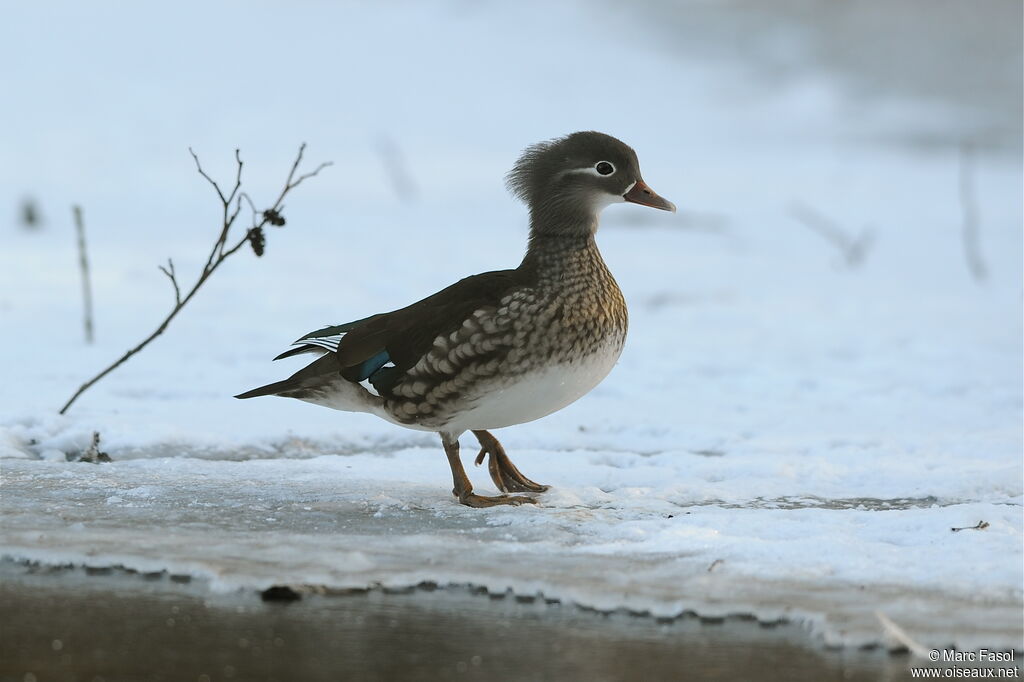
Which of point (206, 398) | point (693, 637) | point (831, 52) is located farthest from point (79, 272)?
point (831, 52)

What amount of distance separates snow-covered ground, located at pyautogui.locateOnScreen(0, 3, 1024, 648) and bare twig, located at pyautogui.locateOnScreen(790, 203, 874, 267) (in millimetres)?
108

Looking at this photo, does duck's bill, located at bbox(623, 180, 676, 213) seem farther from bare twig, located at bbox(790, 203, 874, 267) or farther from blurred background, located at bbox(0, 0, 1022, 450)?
bare twig, located at bbox(790, 203, 874, 267)

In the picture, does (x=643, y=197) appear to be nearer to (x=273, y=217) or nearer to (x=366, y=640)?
(x=273, y=217)

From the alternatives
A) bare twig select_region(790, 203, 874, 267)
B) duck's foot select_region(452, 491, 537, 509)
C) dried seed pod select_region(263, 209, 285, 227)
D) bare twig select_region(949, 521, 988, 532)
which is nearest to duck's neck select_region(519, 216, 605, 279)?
duck's foot select_region(452, 491, 537, 509)

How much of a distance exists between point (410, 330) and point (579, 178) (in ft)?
3.16

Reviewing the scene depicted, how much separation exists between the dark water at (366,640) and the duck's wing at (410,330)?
1521 millimetres

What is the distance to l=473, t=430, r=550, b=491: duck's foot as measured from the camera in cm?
566

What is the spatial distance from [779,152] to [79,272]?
1255 centimetres

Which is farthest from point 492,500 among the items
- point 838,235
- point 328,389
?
point 838,235

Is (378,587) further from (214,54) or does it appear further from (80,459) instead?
(214,54)

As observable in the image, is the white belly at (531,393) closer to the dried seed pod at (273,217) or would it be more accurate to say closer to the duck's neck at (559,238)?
the duck's neck at (559,238)

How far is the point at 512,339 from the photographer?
5.25 m

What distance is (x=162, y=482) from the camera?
5.44m

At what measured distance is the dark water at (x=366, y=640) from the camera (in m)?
3.46
